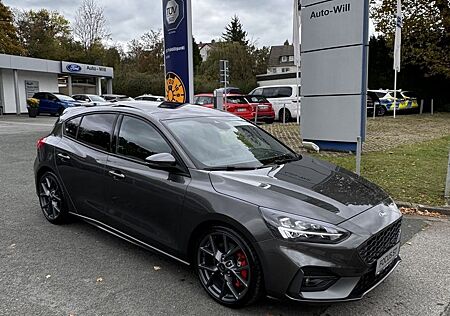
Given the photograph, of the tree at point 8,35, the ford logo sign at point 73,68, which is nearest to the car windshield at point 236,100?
the ford logo sign at point 73,68

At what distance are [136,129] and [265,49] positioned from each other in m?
53.0

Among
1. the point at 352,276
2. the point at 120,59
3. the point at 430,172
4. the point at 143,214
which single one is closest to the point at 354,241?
the point at 352,276

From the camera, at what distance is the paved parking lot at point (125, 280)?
10.1 feet

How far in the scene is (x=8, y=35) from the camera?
147 ft

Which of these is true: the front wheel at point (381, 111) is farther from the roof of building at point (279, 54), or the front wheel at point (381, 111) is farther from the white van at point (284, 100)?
the roof of building at point (279, 54)

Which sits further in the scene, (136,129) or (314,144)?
(314,144)

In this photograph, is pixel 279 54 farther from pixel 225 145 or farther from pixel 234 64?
pixel 225 145

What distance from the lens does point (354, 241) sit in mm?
2752

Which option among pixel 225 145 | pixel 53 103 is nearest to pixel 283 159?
pixel 225 145

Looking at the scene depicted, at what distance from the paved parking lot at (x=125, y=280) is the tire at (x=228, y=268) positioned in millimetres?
106

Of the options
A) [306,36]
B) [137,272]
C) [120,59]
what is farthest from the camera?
[120,59]

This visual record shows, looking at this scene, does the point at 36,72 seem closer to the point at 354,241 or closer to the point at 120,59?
the point at 120,59

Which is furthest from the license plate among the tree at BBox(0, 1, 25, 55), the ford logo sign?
the tree at BBox(0, 1, 25, 55)

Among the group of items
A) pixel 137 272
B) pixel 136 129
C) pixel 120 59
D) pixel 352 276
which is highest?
pixel 120 59
